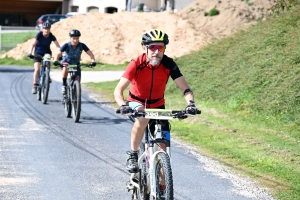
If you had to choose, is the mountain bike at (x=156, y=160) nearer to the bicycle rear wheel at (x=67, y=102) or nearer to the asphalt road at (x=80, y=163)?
the asphalt road at (x=80, y=163)

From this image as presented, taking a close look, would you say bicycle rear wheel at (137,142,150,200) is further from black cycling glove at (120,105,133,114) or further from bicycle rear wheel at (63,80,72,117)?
bicycle rear wheel at (63,80,72,117)

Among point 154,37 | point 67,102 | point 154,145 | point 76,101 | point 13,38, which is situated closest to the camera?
point 154,145

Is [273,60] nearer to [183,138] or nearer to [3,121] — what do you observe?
[183,138]

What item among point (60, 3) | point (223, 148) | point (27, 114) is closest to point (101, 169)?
point (223, 148)

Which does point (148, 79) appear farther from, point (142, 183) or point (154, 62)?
point (142, 183)

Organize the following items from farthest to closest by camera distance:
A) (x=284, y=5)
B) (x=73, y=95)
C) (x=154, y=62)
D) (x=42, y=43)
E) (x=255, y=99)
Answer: (x=284, y=5)
(x=42, y=43)
(x=255, y=99)
(x=73, y=95)
(x=154, y=62)

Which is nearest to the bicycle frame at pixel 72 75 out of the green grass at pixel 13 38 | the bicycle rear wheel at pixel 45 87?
the bicycle rear wheel at pixel 45 87

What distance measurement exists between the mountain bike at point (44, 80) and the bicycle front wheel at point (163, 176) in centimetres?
1111

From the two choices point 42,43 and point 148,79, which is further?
point 42,43

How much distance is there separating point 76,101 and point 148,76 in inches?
301

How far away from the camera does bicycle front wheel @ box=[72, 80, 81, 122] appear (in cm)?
1468

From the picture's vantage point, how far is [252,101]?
1619 centimetres

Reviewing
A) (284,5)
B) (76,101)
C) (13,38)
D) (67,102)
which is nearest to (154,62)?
(76,101)

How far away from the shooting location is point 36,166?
10.2 m
